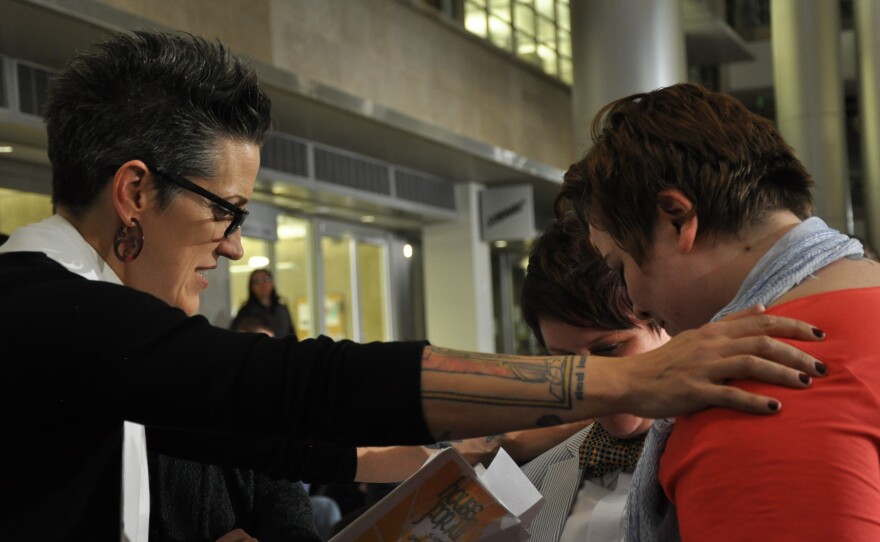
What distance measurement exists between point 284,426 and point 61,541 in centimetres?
46

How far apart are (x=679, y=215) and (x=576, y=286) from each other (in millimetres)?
915

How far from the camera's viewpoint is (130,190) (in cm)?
194

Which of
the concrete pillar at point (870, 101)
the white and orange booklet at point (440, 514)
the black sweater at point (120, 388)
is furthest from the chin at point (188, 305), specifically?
the concrete pillar at point (870, 101)

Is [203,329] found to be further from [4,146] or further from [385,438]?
[4,146]

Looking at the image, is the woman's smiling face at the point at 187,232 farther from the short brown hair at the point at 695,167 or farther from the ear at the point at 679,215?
the ear at the point at 679,215

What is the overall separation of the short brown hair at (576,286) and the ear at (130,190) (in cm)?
90

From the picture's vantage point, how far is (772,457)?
48.4 inches

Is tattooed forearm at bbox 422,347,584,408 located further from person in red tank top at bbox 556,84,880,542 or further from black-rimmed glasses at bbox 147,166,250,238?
black-rimmed glasses at bbox 147,166,250,238

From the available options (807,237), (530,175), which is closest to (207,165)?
(807,237)

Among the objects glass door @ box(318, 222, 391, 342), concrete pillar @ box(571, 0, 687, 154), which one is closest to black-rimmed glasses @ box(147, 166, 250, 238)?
concrete pillar @ box(571, 0, 687, 154)

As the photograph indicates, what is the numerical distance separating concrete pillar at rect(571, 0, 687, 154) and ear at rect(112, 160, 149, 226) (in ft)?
16.6

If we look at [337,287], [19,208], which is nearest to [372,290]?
[337,287]

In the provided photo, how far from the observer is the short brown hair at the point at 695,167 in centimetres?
146

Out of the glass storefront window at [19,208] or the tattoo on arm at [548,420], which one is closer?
the tattoo on arm at [548,420]
